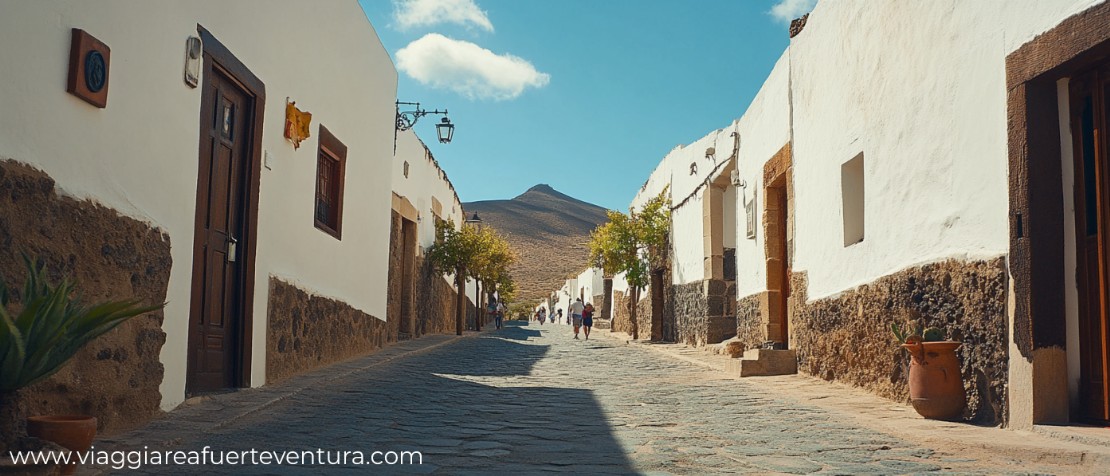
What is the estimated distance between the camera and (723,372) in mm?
11367

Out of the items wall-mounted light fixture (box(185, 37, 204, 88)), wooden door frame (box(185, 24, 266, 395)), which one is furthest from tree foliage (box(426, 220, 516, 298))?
wall-mounted light fixture (box(185, 37, 204, 88))

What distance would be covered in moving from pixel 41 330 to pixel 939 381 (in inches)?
211

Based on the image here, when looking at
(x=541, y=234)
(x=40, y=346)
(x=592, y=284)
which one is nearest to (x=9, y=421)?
(x=40, y=346)

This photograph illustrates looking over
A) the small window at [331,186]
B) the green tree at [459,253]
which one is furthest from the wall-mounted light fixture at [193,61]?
the green tree at [459,253]

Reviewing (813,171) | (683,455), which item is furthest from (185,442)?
(813,171)

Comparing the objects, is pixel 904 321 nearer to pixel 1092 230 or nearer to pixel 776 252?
pixel 1092 230

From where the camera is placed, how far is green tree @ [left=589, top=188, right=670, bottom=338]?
21484 mm

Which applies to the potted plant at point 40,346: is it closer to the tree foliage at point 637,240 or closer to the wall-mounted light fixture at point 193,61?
the wall-mounted light fixture at point 193,61

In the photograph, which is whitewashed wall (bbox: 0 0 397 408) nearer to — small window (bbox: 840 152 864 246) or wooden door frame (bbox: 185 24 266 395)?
wooden door frame (bbox: 185 24 266 395)

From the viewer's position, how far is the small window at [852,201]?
9266 mm

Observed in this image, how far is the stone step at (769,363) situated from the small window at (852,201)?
2.10 m

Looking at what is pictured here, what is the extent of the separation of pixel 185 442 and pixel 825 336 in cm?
670

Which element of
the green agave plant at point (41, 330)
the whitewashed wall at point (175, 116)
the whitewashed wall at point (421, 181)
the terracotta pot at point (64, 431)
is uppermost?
the whitewashed wall at point (421, 181)

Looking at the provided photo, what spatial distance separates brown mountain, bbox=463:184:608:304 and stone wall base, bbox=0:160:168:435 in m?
55.7
